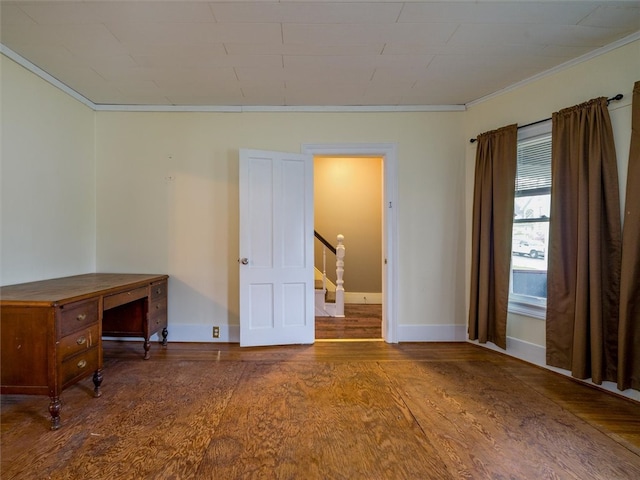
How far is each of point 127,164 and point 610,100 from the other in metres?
4.41

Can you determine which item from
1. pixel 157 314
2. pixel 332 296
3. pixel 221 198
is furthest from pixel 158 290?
pixel 332 296

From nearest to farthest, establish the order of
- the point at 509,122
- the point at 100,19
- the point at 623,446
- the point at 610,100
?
the point at 623,446 < the point at 100,19 < the point at 610,100 < the point at 509,122

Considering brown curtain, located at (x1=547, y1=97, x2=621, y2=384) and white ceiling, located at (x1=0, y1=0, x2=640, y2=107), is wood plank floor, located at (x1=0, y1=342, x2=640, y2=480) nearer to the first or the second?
brown curtain, located at (x1=547, y1=97, x2=621, y2=384)

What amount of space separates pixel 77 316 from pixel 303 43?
245cm

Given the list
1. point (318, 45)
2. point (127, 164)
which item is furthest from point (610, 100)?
point (127, 164)

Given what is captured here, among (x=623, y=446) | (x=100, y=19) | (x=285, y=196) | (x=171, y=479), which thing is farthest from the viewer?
(x=285, y=196)

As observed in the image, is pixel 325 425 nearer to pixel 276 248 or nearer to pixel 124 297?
pixel 276 248

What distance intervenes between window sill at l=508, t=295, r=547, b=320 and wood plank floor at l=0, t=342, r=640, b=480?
48 centimetres

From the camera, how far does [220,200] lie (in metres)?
3.13

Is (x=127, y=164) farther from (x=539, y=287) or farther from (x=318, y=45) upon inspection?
(x=539, y=287)

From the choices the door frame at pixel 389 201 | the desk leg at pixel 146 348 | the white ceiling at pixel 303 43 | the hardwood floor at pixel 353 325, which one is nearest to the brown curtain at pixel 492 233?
→ the white ceiling at pixel 303 43

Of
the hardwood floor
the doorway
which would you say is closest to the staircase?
the hardwood floor

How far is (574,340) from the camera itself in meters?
2.19

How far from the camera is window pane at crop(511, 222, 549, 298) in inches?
103
